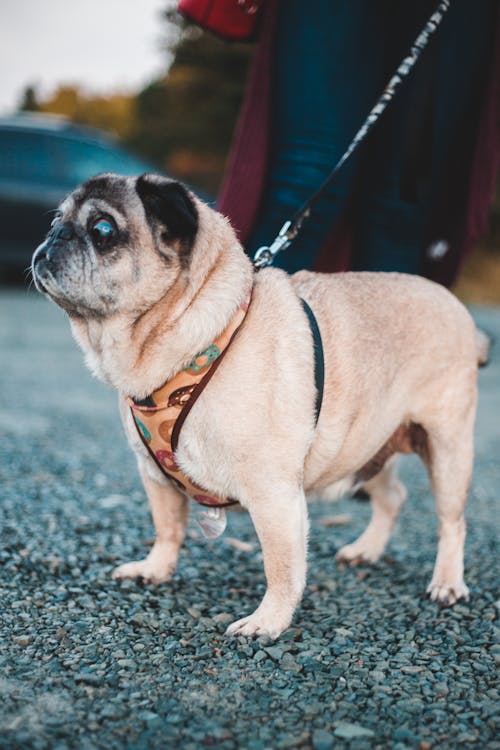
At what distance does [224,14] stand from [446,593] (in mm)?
2472

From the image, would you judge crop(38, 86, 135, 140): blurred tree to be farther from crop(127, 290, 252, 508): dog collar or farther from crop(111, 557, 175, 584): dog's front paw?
crop(127, 290, 252, 508): dog collar

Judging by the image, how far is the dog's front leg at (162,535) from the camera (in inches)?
116

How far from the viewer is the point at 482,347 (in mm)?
3344

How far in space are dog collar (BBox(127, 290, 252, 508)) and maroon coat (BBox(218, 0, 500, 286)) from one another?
37.1 inches

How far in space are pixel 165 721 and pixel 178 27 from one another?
92.2 ft

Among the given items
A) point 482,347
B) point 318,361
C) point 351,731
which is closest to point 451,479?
point 482,347

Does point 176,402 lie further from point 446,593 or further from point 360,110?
point 360,110

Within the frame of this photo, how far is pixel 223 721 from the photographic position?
6.32 ft

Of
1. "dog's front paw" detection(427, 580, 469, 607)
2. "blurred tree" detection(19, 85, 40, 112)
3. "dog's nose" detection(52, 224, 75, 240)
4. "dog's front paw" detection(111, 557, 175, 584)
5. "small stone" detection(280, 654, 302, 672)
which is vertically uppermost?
"dog's nose" detection(52, 224, 75, 240)

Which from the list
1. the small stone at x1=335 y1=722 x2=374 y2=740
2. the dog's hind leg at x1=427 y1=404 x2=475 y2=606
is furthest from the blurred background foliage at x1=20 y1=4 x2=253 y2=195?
the small stone at x1=335 y1=722 x2=374 y2=740

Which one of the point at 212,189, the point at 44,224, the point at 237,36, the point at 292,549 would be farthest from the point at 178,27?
the point at 292,549

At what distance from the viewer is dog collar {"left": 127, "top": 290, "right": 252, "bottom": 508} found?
8.07 ft

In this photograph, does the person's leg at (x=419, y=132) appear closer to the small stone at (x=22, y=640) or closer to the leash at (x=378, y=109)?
the leash at (x=378, y=109)

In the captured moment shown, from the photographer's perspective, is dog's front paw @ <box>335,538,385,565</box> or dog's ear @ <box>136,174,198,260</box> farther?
dog's front paw @ <box>335,538,385,565</box>
